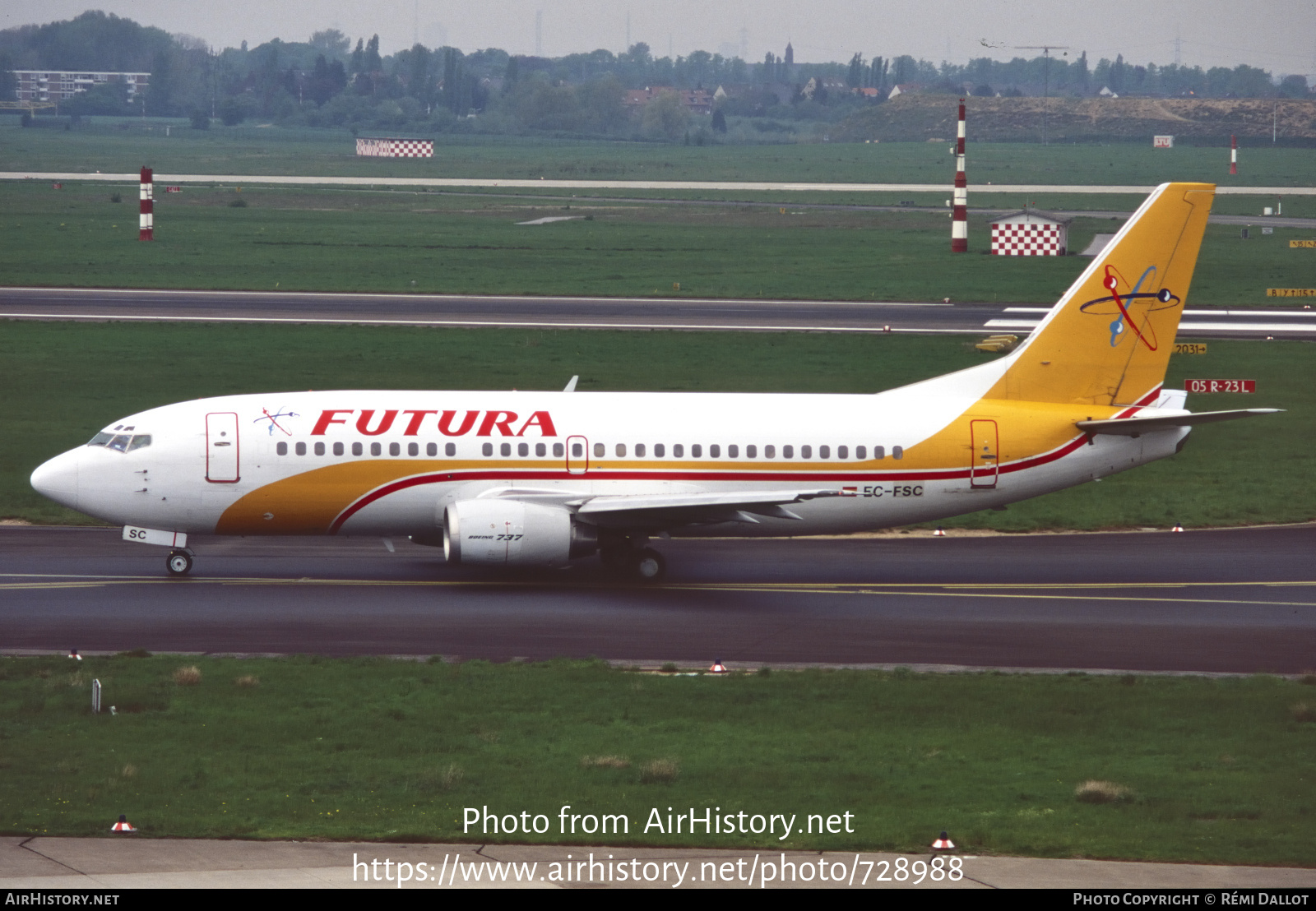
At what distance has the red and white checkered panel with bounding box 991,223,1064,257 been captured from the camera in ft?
370

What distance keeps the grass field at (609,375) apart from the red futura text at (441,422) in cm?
1091

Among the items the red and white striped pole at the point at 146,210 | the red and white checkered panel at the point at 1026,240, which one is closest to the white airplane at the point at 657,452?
the red and white checkered panel at the point at 1026,240

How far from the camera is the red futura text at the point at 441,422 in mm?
36656

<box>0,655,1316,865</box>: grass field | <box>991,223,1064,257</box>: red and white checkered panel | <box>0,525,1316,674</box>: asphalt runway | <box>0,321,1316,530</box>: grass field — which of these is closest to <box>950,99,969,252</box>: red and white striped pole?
<box>991,223,1064,257</box>: red and white checkered panel

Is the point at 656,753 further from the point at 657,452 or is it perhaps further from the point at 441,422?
the point at 441,422

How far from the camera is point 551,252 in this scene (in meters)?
117

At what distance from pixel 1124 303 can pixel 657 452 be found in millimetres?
11829

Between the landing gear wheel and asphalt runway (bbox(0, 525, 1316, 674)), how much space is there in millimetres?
358

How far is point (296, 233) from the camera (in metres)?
129

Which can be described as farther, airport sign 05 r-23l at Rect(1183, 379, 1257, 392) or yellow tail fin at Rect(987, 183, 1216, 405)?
airport sign 05 r-23l at Rect(1183, 379, 1257, 392)

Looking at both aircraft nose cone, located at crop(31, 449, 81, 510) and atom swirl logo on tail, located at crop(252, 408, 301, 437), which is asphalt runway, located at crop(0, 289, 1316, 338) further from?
aircraft nose cone, located at crop(31, 449, 81, 510)

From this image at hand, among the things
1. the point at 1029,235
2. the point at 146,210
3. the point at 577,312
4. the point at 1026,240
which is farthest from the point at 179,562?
the point at 1026,240

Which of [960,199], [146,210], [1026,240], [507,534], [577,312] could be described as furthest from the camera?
[146,210]

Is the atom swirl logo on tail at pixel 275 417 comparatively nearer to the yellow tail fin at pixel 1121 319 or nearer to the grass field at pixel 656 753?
the grass field at pixel 656 753
